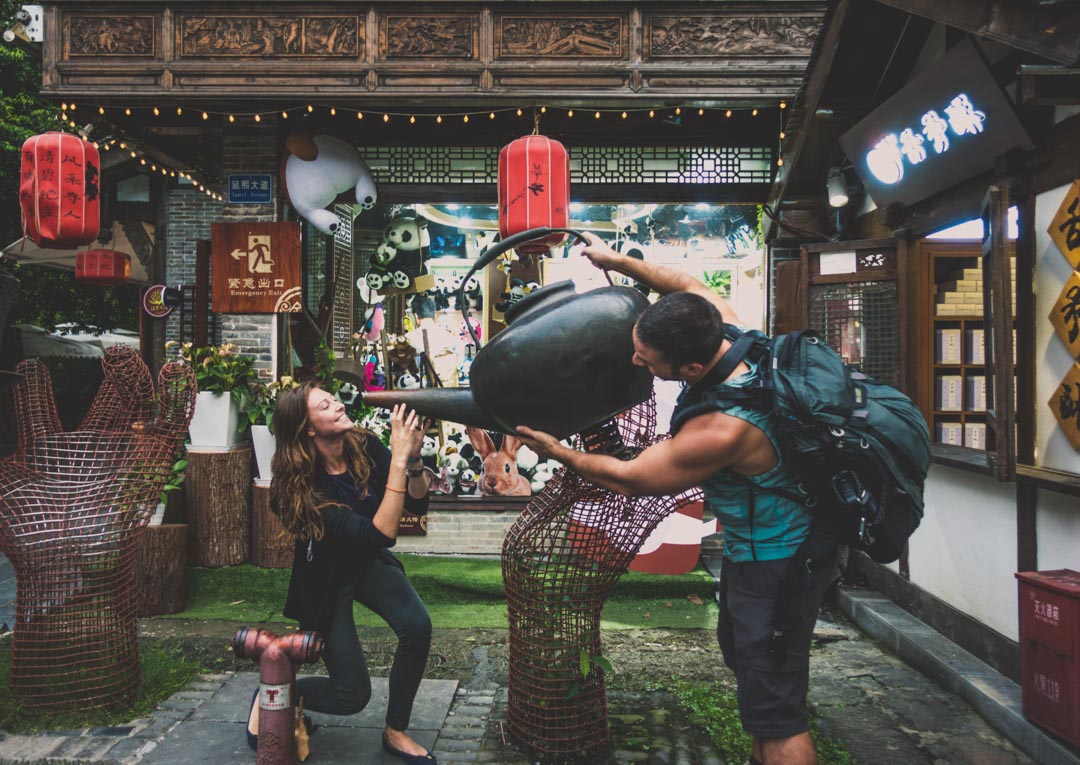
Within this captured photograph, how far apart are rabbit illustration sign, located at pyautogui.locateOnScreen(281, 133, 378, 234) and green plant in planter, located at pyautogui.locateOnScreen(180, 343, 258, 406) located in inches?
61.0

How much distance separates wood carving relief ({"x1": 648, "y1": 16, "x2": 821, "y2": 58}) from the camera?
6629 millimetres

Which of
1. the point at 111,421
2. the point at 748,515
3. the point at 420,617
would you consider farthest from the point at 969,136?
the point at 111,421

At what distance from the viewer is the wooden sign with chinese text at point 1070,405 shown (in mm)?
3682

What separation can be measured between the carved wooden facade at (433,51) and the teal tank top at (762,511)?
15.9 feet

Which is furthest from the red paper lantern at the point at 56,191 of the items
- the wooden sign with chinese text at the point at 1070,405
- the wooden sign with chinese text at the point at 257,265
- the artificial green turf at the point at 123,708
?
the wooden sign with chinese text at the point at 1070,405

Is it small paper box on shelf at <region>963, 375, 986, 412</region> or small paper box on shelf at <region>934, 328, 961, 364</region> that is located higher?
small paper box on shelf at <region>934, 328, 961, 364</region>

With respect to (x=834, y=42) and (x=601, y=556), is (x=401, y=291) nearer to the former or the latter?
(x=834, y=42)

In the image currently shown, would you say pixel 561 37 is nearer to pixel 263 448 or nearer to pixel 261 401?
pixel 261 401

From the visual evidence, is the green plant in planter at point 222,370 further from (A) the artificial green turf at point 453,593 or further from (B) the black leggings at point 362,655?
(B) the black leggings at point 362,655

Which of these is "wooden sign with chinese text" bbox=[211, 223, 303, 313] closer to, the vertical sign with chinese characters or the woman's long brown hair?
the woman's long brown hair

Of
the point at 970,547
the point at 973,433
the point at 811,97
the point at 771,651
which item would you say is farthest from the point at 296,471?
the point at 973,433

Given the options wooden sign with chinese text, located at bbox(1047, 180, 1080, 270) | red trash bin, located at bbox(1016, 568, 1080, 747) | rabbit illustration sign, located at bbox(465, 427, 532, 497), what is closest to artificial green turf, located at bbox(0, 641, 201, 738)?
rabbit illustration sign, located at bbox(465, 427, 532, 497)

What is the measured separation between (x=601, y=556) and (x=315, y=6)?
5816 mm

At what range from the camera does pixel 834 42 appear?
5207mm
